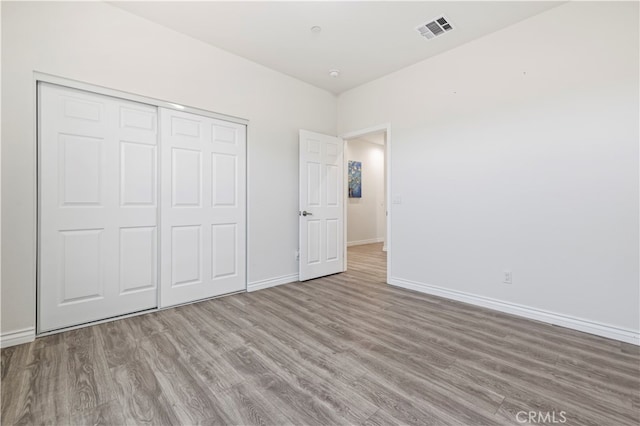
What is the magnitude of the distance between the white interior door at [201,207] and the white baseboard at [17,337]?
91cm

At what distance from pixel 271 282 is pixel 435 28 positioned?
337 cm

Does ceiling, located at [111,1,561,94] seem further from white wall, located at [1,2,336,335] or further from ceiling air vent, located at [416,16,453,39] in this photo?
white wall, located at [1,2,336,335]

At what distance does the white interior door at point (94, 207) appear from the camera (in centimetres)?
227

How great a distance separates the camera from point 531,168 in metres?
2.62

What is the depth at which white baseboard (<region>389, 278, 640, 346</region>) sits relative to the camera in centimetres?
220

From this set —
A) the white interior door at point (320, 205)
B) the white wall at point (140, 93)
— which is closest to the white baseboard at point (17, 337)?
the white wall at point (140, 93)

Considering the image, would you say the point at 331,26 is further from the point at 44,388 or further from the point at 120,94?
the point at 44,388

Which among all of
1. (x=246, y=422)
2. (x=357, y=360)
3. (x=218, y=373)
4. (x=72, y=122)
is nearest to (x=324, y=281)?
(x=357, y=360)

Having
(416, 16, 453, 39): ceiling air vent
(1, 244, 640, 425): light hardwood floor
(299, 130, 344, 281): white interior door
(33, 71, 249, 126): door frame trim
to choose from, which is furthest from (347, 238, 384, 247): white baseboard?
(416, 16, 453, 39): ceiling air vent

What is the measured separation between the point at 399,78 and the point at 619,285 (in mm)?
3031

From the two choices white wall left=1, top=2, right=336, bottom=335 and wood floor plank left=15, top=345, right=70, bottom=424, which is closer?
wood floor plank left=15, top=345, right=70, bottom=424

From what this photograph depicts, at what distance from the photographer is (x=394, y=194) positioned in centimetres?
371

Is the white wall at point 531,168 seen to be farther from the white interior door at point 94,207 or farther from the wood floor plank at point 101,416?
the wood floor plank at point 101,416

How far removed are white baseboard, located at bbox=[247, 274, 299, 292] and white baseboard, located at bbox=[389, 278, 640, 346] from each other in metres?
1.50
